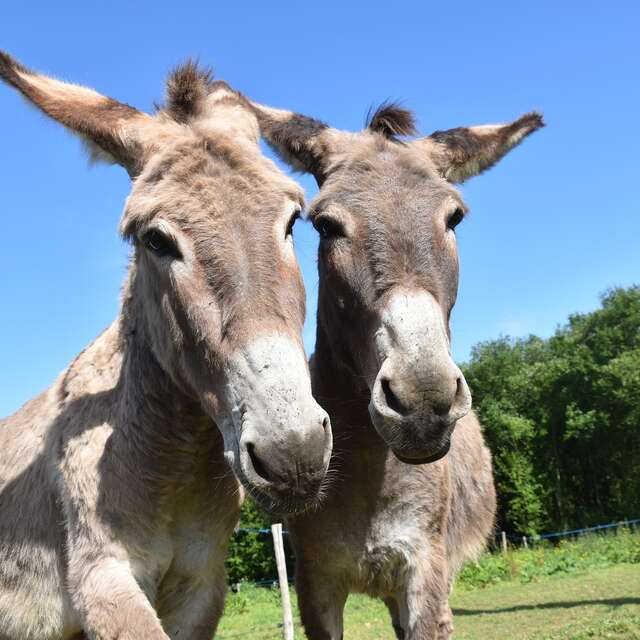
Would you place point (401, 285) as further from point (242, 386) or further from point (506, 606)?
point (506, 606)

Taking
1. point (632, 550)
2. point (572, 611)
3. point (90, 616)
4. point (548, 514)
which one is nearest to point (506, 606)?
point (572, 611)

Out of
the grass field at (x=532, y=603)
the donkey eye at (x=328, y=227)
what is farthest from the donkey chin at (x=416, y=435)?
the grass field at (x=532, y=603)

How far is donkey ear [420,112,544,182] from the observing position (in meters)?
4.75

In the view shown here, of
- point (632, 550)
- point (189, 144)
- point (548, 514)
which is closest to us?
point (189, 144)

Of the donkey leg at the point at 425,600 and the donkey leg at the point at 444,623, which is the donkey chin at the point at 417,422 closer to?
the donkey leg at the point at 425,600

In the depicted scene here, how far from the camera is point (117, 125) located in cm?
339

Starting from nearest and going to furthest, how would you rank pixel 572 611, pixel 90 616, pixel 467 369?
1. pixel 90 616
2. pixel 572 611
3. pixel 467 369

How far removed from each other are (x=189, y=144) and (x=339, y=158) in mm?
1403

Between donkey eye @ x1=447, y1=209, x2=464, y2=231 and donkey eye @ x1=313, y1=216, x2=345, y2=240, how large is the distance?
640mm

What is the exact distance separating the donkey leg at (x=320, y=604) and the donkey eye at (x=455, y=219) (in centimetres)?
222

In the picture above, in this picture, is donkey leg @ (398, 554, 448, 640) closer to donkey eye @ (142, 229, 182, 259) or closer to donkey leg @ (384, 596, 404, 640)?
donkey leg @ (384, 596, 404, 640)

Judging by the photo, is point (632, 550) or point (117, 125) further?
point (632, 550)

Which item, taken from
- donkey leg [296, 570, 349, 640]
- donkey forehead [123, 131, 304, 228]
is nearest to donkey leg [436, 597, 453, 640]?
donkey leg [296, 570, 349, 640]

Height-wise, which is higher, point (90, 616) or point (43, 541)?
point (43, 541)
